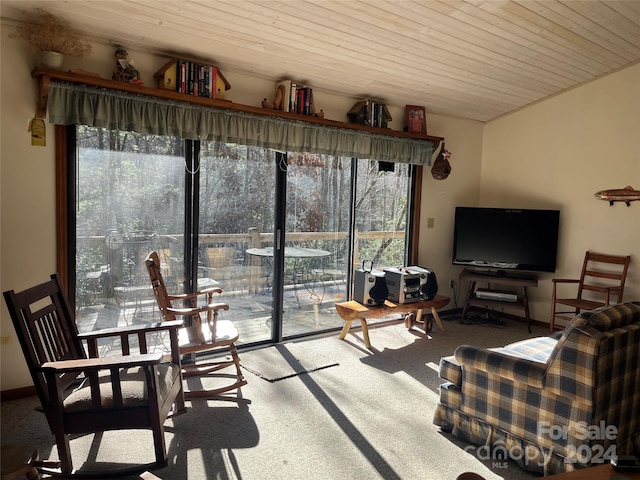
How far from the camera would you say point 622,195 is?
13.1ft

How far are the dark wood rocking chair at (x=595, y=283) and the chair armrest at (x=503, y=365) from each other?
7.92ft

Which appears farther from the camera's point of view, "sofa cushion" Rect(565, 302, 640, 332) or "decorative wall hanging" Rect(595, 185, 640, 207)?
"decorative wall hanging" Rect(595, 185, 640, 207)

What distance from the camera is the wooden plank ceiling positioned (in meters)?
2.81

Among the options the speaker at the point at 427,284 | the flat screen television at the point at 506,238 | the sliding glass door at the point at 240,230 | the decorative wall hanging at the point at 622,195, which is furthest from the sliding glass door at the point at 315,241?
the decorative wall hanging at the point at 622,195

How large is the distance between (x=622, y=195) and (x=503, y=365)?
2665mm

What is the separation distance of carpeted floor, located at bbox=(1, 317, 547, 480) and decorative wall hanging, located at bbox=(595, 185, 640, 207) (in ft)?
7.66

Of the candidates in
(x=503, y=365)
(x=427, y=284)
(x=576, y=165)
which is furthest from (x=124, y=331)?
(x=576, y=165)

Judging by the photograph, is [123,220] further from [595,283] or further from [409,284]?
[595,283]

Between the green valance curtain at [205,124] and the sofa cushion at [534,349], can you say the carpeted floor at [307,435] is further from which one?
the green valance curtain at [205,124]

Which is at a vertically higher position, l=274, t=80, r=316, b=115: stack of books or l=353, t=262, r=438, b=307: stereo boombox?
l=274, t=80, r=316, b=115: stack of books

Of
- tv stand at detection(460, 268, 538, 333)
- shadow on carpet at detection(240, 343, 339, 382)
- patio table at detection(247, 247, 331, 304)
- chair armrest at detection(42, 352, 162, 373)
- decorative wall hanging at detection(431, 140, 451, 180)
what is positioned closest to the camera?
chair armrest at detection(42, 352, 162, 373)

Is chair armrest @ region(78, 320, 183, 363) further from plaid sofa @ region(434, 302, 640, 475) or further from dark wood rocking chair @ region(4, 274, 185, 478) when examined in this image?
plaid sofa @ region(434, 302, 640, 475)

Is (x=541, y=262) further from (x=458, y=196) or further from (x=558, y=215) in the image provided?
(x=458, y=196)

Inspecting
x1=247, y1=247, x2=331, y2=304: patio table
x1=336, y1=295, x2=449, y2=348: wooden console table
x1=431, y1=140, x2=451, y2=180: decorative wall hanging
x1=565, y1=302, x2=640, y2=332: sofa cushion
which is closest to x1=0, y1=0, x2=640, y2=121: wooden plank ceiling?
x1=431, y1=140, x2=451, y2=180: decorative wall hanging
